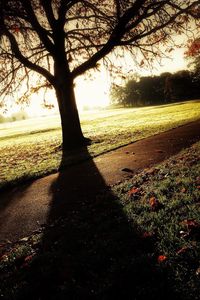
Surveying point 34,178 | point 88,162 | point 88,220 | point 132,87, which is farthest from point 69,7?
point 132,87

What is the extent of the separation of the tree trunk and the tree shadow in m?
9.02

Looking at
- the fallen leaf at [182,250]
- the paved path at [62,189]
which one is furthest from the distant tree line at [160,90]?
the fallen leaf at [182,250]

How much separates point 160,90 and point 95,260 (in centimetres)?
9085

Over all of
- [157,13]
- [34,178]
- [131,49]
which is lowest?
[34,178]

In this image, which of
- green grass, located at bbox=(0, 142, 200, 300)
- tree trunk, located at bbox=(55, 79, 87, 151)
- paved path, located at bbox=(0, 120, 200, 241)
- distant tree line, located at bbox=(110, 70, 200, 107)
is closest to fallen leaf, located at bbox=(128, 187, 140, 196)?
green grass, located at bbox=(0, 142, 200, 300)

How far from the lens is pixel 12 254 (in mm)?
4152

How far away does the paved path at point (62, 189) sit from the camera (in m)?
5.51

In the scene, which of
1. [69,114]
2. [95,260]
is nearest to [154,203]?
[95,260]

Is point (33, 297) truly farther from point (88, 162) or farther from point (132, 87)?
point (132, 87)

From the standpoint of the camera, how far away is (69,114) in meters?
14.2

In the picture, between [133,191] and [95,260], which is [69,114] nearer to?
[133,191]

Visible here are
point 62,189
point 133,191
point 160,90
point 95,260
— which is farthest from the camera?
point 160,90

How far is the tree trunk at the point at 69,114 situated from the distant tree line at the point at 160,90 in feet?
158

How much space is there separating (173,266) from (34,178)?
6671mm
